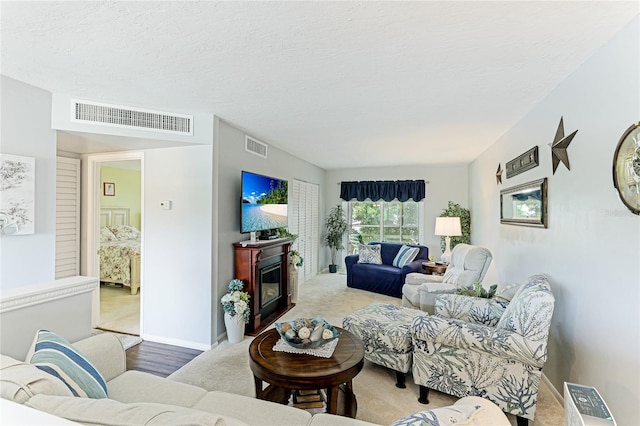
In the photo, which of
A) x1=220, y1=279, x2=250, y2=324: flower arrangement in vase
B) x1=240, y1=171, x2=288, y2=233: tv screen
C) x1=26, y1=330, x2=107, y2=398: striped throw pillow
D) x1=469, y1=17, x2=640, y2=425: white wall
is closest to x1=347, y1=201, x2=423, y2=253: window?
x1=240, y1=171, x2=288, y2=233: tv screen

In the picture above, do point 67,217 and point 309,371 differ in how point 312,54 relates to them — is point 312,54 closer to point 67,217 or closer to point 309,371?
point 309,371

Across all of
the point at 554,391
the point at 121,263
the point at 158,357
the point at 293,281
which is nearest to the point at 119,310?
the point at 121,263

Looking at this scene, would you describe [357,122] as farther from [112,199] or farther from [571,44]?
[112,199]

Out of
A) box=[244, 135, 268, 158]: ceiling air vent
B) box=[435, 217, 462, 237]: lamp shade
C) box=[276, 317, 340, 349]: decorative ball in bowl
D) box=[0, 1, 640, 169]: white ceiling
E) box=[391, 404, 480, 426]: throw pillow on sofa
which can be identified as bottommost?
box=[276, 317, 340, 349]: decorative ball in bowl

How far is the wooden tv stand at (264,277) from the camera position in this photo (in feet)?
11.4

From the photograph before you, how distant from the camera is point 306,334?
2043 millimetres

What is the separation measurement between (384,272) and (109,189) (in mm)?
5493

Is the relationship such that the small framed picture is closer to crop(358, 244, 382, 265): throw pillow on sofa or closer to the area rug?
the area rug

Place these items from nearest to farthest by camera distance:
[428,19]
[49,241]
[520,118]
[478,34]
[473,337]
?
[428,19]
[478,34]
[473,337]
[49,241]
[520,118]

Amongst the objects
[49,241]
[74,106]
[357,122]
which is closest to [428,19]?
[357,122]

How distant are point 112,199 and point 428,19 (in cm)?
655

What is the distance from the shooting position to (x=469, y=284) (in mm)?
3549

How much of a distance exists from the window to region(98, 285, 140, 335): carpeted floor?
14.5 ft

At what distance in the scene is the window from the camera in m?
6.75
